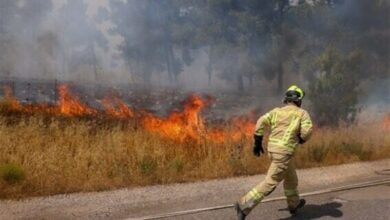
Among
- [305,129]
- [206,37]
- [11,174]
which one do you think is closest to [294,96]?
[305,129]

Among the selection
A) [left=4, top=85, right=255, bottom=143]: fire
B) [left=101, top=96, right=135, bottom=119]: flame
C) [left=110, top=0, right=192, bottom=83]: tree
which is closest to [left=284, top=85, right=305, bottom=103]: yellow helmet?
[left=4, top=85, right=255, bottom=143]: fire

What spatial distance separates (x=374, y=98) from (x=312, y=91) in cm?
681

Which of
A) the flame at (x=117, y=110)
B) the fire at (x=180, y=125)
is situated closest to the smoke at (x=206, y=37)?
the flame at (x=117, y=110)

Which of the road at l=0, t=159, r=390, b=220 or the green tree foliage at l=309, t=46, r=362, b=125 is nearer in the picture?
the road at l=0, t=159, r=390, b=220

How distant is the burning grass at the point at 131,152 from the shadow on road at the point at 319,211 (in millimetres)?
2561

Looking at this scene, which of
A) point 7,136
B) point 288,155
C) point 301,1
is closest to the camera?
point 288,155

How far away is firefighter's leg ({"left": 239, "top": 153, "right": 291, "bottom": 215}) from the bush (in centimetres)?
362

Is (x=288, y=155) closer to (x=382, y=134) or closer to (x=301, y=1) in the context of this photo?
(x=382, y=134)

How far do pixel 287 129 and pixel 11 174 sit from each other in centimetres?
429

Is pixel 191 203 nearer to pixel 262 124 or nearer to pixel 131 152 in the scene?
pixel 262 124

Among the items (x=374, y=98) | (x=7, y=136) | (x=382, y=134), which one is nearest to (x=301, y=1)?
(x=374, y=98)

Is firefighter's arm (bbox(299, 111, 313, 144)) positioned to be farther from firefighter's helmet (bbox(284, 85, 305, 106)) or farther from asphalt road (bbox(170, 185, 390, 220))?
asphalt road (bbox(170, 185, 390, 220))

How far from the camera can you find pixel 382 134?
14.8 meters

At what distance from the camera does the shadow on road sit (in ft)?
22.0
